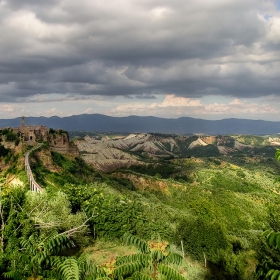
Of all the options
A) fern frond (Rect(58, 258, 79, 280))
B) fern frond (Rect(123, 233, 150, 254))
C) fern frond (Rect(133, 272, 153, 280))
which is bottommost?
fern frond (Rect(133, 272, 153, 280))

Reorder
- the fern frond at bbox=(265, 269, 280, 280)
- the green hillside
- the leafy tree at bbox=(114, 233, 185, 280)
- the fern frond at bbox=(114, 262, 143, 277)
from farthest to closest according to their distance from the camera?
the green hillside → the fern frond at bbox=(114, 262, 143, 277) → the leafy tree at bbox=(114, 233, 185, 280) → the fern frond at bbox=(265, 269, 280, 280)

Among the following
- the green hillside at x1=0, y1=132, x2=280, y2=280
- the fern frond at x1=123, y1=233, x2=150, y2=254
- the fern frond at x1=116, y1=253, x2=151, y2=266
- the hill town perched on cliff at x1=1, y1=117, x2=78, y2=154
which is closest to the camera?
the fern frond at x1=116, y1=253, x2=151, y2=266

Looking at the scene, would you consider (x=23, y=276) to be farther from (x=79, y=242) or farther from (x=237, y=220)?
(x=237, y=220)

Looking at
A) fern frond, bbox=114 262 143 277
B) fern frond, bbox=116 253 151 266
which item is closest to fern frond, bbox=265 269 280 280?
fern frond, bbox=116 253 151 266

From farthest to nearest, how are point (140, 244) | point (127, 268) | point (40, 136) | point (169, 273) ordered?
point (40, 136) < point (140, 244) < point (127, 268) < point (169, 273)

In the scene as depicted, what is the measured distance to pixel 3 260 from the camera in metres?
10.6

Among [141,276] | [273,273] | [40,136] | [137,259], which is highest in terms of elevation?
[40,136]

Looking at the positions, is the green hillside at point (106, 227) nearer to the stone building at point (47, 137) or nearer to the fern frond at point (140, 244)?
the fern frond at point (140, 244)

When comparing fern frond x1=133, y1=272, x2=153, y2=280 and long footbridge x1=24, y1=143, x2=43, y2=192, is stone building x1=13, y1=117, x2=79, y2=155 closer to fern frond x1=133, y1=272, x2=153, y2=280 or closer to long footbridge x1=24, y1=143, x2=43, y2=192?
long footbridge x1=24, y1=143, x2=43, y2=192

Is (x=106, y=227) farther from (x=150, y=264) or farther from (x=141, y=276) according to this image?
(x=141, y=276)

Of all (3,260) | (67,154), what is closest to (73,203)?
(3,260)

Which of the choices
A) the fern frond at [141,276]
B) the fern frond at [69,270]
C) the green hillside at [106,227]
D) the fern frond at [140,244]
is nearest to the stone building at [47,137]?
the green hillside at [106,227]

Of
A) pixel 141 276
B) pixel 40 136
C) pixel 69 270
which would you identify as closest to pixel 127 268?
pixel 141 276

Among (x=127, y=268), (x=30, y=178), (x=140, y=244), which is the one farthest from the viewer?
(x=30, y=178)
